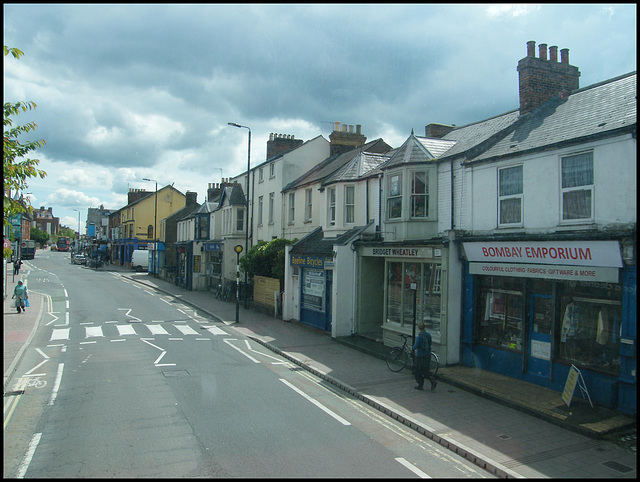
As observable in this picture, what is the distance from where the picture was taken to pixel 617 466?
7.11 m

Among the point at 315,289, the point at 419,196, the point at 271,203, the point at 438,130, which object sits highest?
the point at 438,130

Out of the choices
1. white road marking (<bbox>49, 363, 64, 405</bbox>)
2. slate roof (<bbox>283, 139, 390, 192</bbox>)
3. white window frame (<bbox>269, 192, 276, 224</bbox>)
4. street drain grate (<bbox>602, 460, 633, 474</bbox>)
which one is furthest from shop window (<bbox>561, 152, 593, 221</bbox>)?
white window frame (<bbox>269, 192, 276, 224</bbox>)

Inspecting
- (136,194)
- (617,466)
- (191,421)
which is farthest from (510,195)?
(136,194)

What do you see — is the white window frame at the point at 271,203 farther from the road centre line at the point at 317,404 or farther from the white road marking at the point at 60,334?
the road centre line at the point at 317,404

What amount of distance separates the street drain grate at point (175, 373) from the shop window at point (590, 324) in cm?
913

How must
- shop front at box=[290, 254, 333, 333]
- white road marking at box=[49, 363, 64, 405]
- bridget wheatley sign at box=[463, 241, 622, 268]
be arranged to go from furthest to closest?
shop front at box=[290, 254, 333, 333] → white road marking at box=[49, 363, 64, 405] → bridget wheatley sign at box=[463, 241, 622, 268]

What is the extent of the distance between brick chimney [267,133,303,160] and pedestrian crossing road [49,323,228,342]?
15191mm

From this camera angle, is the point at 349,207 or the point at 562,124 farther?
the point at 349,207

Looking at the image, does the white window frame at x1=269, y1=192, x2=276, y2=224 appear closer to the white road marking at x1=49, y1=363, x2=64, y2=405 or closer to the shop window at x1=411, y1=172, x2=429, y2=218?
the shop window at x1=411, y1=172, x2=429, y2=218

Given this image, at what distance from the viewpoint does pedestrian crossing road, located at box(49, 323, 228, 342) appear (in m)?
18.1

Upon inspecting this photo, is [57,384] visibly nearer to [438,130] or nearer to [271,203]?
[438,130]

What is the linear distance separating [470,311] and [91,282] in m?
37.5

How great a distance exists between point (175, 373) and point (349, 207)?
10.5 metres

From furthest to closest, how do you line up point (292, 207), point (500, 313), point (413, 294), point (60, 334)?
1. point (292, 207)
2. point (60, 334)
3. point (413, 294)
4. point (500, 313)
